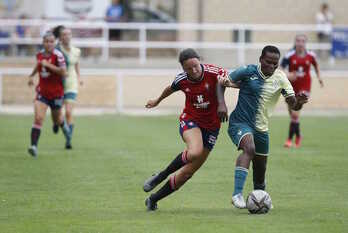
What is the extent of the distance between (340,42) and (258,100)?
20.5 m

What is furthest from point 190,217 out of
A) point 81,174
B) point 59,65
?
point 59,65

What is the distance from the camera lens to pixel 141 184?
525 inches

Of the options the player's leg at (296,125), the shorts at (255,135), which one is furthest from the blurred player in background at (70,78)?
the shorts at (255,135)

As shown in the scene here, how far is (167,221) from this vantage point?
10.2m

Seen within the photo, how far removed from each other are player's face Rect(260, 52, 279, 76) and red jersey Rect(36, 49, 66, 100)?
635 cm

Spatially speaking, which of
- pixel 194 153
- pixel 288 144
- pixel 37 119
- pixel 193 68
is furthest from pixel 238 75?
pixel 288 144

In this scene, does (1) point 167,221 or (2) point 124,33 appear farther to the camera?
(2) point 124,33

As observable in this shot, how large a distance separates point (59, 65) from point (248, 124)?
6.33 metres

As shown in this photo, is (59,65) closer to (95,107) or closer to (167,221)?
(167,221)

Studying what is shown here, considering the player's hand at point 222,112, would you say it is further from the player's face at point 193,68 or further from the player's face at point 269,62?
the player's face at point 269,62

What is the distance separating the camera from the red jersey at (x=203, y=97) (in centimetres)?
1082

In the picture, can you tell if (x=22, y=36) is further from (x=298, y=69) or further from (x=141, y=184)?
(x=141, y=184)

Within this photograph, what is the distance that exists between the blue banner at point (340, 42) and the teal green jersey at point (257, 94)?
66.1 feet

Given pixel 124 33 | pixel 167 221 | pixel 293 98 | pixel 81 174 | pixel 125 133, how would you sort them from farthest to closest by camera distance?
pixel 124 33
pixel 125 133
pixel 81 174
pixel 293 98
pixel 167 221
